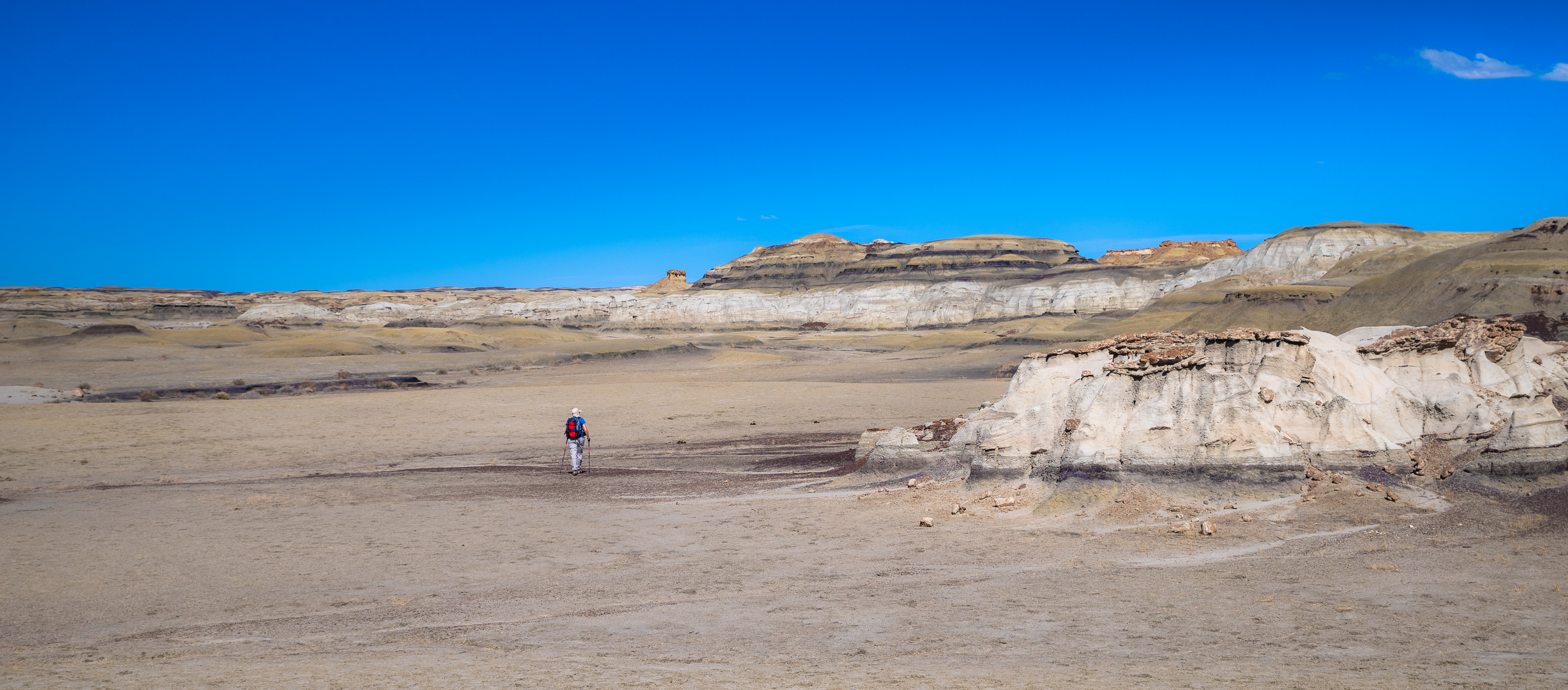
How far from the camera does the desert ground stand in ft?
18.2

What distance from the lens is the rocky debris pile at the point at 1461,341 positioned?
38.5 ft

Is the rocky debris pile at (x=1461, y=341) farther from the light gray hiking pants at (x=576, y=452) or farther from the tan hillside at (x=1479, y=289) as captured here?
the tan hillside at (x=1479, y=289)

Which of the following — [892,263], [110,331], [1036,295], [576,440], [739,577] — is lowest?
[739,577]

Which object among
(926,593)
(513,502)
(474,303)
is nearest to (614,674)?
(926,593)

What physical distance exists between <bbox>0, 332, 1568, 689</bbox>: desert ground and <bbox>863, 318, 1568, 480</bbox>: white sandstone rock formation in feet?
1.31

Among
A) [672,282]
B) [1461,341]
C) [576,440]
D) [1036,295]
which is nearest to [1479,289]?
[1461,341]

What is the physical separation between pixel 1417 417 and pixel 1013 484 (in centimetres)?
500

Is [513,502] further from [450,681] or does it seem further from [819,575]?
[450,681]

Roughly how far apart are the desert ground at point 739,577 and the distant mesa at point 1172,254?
11814 centimetres

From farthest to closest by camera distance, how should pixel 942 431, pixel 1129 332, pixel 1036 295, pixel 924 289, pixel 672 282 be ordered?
1. pixel 672 282
2. pixel 924 289
3. pixel 1036 295
4. pixel 1129 332
5. pixel 942 431

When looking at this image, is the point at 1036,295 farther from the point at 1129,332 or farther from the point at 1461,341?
the point at 1461,341

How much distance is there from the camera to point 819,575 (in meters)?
8.27

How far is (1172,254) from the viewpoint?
128 meters

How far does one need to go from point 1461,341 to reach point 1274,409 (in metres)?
3.46
